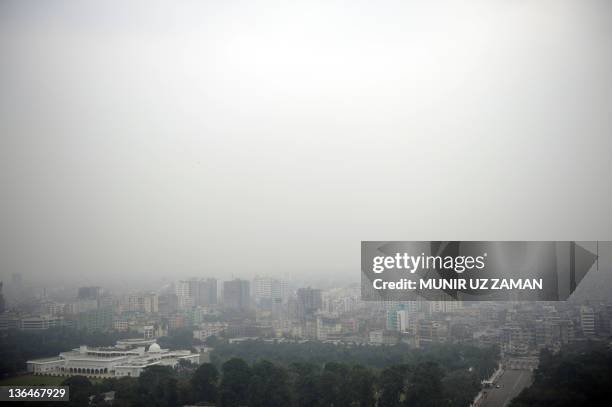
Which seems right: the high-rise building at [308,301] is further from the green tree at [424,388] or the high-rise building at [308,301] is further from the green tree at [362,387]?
the green tree at [424,388]

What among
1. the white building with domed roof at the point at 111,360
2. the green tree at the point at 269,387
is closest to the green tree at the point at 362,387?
the green tree at the point at 269,387

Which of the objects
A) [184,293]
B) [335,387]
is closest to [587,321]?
[335,387]

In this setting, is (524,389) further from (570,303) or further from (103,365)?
(103,365)

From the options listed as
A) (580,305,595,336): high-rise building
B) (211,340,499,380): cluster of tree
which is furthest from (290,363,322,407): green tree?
(580,305,595,336): high-rise building

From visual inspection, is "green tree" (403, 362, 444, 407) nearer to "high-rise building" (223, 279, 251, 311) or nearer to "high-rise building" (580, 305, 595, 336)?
"high-rise building" (580, 305, 595, 336)

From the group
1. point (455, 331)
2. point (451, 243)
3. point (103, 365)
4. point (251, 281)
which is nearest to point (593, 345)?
point (455, 331)

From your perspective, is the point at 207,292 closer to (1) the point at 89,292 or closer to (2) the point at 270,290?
(2) the point at 270,290
